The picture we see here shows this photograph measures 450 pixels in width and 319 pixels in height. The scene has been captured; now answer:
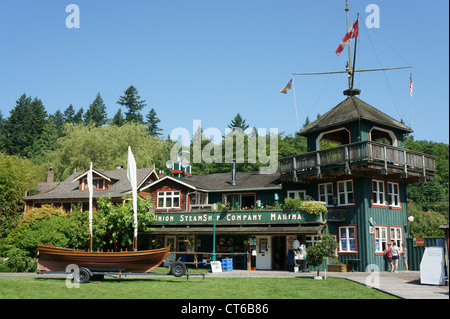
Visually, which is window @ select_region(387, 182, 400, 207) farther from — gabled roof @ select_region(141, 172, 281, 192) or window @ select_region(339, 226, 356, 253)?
gabled roof @ select_region(141, 172, 281, 192)

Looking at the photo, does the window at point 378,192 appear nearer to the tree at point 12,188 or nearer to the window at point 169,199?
the window at point 169,199

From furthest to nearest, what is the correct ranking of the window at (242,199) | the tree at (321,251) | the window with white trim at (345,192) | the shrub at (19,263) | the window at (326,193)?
the window at (242,199), the window at (326,193), the window with white trim at (345,192), the shrub at (19,263), the tree at (321,251)

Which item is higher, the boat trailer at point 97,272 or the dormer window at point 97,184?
the dormer window at point 97,184

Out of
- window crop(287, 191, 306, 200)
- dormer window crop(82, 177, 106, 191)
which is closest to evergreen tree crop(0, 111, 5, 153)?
dormer window crop(82, 177, 106, 191)

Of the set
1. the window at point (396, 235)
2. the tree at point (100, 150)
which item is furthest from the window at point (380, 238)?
the tree at point (100, 150)

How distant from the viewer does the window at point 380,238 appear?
29125 millimetres

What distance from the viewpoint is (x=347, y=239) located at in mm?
29578

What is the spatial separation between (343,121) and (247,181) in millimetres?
9279

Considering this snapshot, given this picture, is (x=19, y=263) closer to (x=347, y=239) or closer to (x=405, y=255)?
(x=347, y=239)

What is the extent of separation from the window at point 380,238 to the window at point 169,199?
14.8 meters

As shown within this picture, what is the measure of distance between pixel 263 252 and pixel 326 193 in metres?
6.23

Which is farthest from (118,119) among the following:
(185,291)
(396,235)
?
(185,291)
